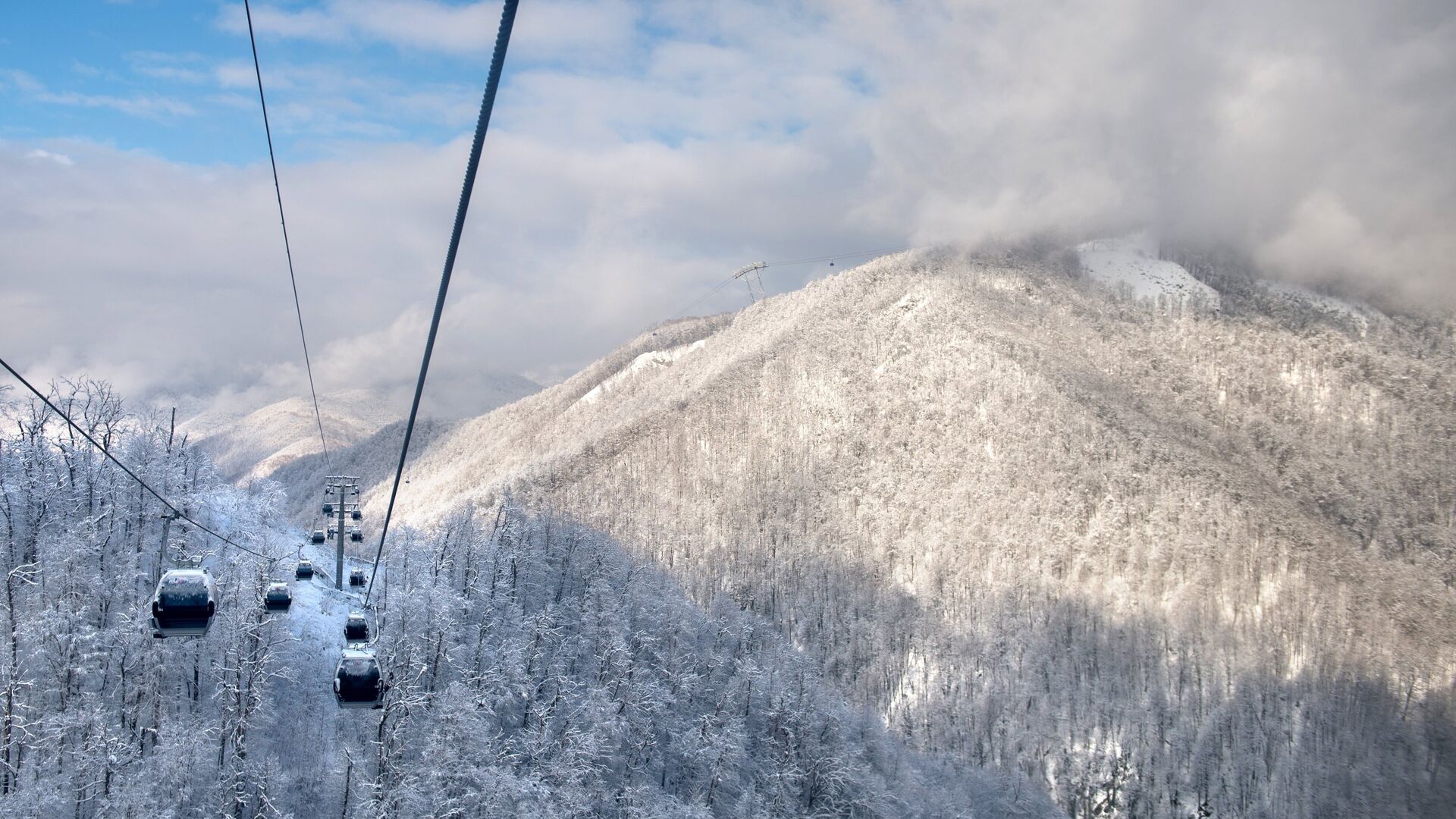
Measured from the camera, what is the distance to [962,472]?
642 feet

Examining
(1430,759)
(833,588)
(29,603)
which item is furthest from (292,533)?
(1430,759)

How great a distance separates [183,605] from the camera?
22.2 m

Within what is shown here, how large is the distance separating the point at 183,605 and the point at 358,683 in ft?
15.0

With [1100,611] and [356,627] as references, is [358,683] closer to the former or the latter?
[356,627]

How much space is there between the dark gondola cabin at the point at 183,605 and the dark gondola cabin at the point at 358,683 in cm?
348

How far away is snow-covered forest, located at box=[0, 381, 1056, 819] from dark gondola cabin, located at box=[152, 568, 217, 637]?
54.9ft

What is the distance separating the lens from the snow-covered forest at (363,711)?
3772cm

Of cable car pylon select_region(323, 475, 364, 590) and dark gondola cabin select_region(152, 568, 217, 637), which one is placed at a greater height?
cable car pylon select_region(323, 475, 364, 590)

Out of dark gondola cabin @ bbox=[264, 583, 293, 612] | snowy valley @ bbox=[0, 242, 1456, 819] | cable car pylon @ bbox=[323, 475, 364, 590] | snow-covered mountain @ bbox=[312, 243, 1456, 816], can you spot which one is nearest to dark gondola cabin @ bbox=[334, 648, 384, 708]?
dark gondola cabin @ bbox=[264, 583, 293, 612]

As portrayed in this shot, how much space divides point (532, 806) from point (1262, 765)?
363 ft

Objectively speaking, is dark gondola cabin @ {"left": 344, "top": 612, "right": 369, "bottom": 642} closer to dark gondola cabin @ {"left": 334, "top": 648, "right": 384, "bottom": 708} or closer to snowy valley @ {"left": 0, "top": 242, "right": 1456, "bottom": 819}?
snowy valley @ {"left": 0, "top": 242, "right": 1456, "bottom": 819}

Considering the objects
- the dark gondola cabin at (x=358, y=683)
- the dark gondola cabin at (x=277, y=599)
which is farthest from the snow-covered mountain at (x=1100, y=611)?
the dark gondola cabin at (x=358, y=683)

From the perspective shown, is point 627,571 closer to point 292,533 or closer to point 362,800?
point 292,533

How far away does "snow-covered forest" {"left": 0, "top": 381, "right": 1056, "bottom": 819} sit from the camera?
3772cm
